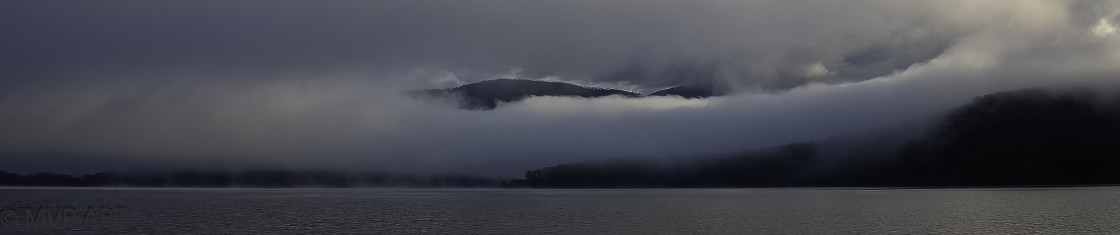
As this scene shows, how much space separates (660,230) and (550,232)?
15846 mm

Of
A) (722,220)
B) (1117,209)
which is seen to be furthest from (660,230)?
(1117,209)

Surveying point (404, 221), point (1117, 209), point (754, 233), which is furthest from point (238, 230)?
point (1117, 209)

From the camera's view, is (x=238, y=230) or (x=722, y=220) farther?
(x=722, y=220)

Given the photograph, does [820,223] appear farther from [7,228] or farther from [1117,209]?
[7,228]

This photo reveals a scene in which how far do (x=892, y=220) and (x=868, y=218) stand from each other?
637 centimetres

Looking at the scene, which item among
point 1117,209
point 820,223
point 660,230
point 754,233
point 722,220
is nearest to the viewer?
point 754,233

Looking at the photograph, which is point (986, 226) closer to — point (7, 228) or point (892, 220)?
point (892, 220)

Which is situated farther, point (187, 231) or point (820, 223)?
point (820, 223)

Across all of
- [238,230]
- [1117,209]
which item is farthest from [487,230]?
[1117,209]

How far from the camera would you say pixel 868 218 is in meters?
134

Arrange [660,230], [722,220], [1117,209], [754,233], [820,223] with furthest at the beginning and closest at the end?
[1117,209], [722,220], [820,223], [660,230], [754,233]

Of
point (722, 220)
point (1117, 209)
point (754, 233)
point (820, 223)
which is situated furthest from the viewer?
point (1117, 209)

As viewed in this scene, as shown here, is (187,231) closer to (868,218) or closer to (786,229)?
(786,229)

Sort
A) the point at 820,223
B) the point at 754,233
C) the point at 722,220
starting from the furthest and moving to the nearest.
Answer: the point at 722,220
the point at 820,223
the point at 754,233
